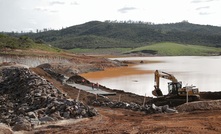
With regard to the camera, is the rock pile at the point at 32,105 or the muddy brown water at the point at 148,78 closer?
the rock pile at the point at 32,105

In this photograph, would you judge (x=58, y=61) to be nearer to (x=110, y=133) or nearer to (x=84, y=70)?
(x=84, y=70)

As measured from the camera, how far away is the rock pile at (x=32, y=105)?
15998 mm

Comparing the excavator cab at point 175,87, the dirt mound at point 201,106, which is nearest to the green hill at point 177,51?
the excavator cab at point 175,87

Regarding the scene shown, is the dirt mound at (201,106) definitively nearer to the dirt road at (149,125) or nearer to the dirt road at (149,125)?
the dirt road at (149,125)

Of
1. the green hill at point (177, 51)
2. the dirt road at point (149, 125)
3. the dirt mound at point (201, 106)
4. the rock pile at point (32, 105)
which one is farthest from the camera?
the green hill at point (177, 51)

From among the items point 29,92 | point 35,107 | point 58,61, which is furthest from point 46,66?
point 35,107

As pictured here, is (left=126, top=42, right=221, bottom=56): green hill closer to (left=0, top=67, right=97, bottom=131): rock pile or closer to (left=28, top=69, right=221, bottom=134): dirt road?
(left=0, top=67, right=97, bottom=131): rock pile

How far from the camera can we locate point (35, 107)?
1992 cm

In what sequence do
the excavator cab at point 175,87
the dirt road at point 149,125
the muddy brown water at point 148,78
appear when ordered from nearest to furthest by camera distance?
the dirt road at point 149,125, the excavator cab at point 175,87, the muddy brown water at point 148,78

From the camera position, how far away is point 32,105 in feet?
67.8

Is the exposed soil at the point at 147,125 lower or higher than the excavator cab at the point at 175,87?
lower

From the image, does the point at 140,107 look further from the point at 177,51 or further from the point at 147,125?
the point at 177,51

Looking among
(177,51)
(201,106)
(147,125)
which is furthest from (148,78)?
(177,51)


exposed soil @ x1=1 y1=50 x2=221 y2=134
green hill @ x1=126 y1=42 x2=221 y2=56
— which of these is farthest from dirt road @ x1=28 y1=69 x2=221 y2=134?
green hill @ x1=126 y1=42 x2=221 y2=56
